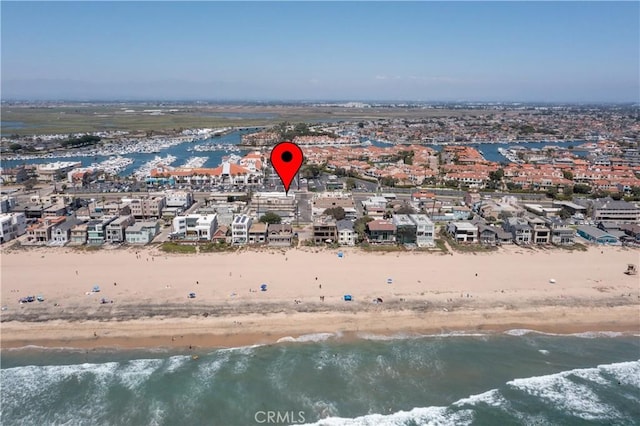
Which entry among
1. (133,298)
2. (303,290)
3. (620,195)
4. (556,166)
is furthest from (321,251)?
(556,166)

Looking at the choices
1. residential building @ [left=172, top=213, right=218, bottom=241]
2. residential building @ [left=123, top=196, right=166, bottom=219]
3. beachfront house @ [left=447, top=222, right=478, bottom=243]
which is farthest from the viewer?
residential building @ [left=123, top=196, right=166, bottom=219]

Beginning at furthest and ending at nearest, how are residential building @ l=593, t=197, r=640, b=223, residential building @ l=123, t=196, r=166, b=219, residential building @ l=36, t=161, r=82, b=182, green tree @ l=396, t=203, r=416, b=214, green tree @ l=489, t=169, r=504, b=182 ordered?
residential building @ l=36, t=161, r=82, b=182 < green tree @ l=489, t=169, r=504, b=182 < residential building @ l=123, t=196, r=166, b=219 < residential building @ l=593, t=197, r=640, b=223 < green tree @ l=396, t=203, r=416, b=214

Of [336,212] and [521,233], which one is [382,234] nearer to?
[336,212]

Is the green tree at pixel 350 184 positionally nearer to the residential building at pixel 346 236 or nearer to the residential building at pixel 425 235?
the residential building at pixel 346 236

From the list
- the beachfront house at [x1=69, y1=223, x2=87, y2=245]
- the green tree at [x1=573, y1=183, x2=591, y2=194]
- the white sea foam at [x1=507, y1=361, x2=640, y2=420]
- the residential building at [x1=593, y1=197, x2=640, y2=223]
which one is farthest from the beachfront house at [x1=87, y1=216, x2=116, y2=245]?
the green tree at [x1=573, y1=183, x2=591, y2=194]

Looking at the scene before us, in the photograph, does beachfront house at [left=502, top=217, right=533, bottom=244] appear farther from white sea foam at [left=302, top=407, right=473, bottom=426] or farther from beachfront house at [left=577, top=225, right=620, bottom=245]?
white sea foam at [left=302, top=407, right=473, bottom=426]

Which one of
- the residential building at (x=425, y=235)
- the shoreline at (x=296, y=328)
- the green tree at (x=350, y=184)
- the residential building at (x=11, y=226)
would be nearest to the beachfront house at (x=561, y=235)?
the residential building at (x=425, y=235)

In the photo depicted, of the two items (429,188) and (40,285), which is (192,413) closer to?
(40,285)
